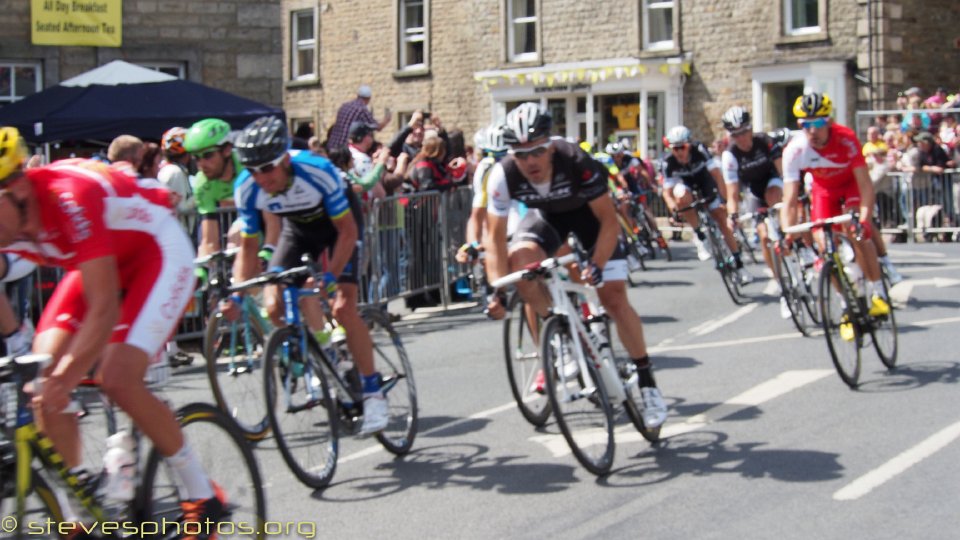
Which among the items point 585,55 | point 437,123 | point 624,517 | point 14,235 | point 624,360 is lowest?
point 624,517

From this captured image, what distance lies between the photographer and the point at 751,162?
49.8 ft

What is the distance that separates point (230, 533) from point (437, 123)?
1323cm

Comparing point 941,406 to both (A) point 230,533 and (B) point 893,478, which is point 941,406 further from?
(A) point 230,533

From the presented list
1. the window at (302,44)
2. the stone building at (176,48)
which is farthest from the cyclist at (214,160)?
the window at (302,44)

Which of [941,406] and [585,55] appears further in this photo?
[585,55]

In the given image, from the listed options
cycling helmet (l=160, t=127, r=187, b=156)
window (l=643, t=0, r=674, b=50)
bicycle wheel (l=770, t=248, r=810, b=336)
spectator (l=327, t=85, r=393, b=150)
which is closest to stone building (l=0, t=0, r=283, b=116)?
spectator (l=327, t=85, r=393, b=150)

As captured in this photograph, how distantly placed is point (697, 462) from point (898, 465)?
1070 millimetres

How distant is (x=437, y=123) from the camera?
18.7 metres

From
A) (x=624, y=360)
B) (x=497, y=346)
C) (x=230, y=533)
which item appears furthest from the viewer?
(x=497, y=346)

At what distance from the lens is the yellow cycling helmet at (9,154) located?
5.17 metres

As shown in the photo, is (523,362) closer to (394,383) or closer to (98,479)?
(394,383)

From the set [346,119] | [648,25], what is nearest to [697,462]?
[346,119]

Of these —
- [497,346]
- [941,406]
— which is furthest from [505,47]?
[941,406]

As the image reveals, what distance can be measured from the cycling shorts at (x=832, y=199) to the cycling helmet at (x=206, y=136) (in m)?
5.48
